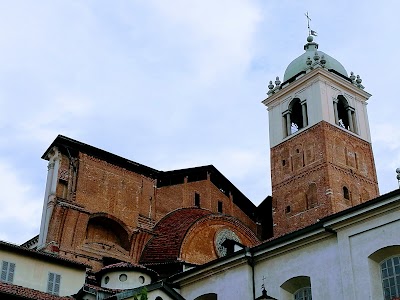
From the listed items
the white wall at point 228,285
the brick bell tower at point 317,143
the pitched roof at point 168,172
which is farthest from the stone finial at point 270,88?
the white wall at point 228,285

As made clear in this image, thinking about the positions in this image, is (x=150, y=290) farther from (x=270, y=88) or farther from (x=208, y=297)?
(x=270, y=88)

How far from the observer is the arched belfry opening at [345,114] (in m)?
39.7

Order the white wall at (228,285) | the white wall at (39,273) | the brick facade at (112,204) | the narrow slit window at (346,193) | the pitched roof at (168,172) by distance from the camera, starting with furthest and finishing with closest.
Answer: the narrow slit window at (346,193)
the pitched roof at (168,172)
the brick facade at (112,204)
the white wall at (39,273)
the white wall at (228,285)

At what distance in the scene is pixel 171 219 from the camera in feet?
107

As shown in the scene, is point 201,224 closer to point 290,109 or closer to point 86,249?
point 86,249

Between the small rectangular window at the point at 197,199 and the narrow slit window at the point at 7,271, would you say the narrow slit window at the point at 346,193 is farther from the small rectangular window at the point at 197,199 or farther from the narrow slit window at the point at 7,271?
the narrow slit window at the point at 7,271

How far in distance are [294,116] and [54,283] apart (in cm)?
2344

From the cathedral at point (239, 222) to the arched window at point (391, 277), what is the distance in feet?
0.09

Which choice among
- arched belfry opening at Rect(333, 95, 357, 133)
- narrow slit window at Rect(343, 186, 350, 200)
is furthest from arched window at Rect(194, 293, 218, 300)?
arched belfry opening at Rect(333, 95, 357, 133)

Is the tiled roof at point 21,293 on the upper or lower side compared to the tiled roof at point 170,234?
lower

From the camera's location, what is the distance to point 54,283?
21.2 m

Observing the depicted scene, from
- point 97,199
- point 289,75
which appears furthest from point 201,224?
point 289,75

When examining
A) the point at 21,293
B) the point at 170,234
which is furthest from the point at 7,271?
the point at 170,234

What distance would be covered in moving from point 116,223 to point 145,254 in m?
2.14
